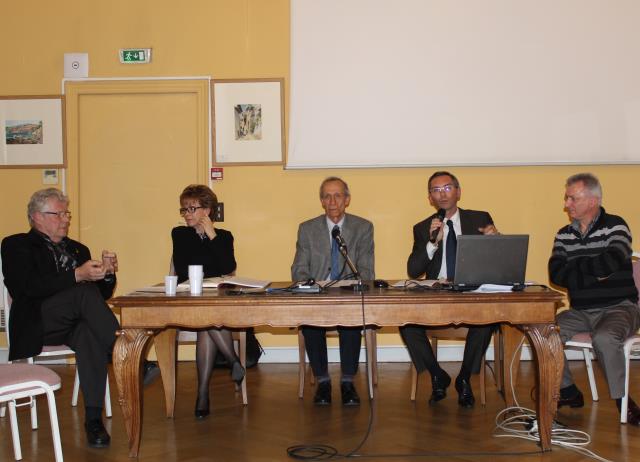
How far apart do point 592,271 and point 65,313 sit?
2.78 meters

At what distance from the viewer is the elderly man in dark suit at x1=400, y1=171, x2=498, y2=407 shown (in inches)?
175

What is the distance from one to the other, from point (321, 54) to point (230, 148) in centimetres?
98

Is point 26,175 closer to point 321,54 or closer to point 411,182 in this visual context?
point 321,54

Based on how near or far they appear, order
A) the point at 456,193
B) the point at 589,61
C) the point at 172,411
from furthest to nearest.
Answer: the point at 589,61
the point at 456,193
the point at 172,411

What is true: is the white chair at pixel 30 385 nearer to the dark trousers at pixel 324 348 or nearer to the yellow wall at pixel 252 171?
the dark trousers at pixel 324 348

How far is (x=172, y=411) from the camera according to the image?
13.7 feet

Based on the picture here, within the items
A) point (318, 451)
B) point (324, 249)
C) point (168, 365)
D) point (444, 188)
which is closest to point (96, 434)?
point (168, 365)

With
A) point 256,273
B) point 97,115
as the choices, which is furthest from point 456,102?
point 97,115

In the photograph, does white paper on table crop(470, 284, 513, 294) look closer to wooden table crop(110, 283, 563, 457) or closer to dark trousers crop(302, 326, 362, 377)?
wooden table crop(110, 283, 563, 457)

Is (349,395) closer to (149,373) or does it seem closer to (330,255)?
(330,255)

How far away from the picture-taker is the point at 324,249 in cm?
488

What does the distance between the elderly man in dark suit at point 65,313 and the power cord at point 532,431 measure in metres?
1.98

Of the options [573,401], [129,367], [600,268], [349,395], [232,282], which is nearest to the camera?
[129,367]

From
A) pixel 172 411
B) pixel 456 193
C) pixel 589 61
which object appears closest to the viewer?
pixel 172 411
